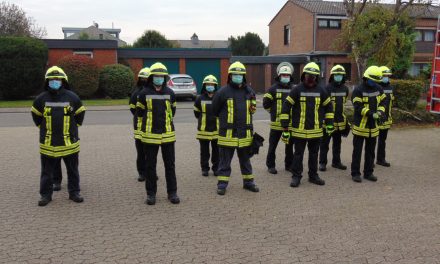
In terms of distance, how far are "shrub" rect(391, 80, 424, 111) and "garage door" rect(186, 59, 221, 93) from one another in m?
16.7

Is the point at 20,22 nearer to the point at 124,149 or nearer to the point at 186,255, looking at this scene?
the point at 124,149

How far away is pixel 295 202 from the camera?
631cm

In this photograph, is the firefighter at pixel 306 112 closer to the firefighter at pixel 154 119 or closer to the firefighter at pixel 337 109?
the firefighter at pixel 337 109

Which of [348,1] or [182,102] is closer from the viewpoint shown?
[348,1]

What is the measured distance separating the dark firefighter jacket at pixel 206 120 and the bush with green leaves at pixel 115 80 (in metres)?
17.8

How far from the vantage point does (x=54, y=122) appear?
6.02m

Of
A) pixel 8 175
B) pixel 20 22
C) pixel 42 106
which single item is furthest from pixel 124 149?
pixel 20 22

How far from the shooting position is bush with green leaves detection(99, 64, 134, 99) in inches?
964

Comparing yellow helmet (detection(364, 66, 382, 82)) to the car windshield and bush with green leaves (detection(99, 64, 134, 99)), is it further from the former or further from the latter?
bush with green leaves (detection(99, 64, 134, 99))

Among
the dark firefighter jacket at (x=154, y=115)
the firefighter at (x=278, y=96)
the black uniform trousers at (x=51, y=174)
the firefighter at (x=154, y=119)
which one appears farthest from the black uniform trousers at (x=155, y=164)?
the firefighter at (x=278, y=96)

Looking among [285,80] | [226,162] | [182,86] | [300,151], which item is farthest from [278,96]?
[182,86]

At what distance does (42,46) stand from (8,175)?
17.8 metres

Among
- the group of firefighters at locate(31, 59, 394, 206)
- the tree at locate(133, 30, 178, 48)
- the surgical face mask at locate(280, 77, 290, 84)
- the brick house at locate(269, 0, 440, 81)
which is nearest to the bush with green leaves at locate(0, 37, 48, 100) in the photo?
the group of firefighters at locate(31, 59, 394, 206)

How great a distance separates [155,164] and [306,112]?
8.35 feet
